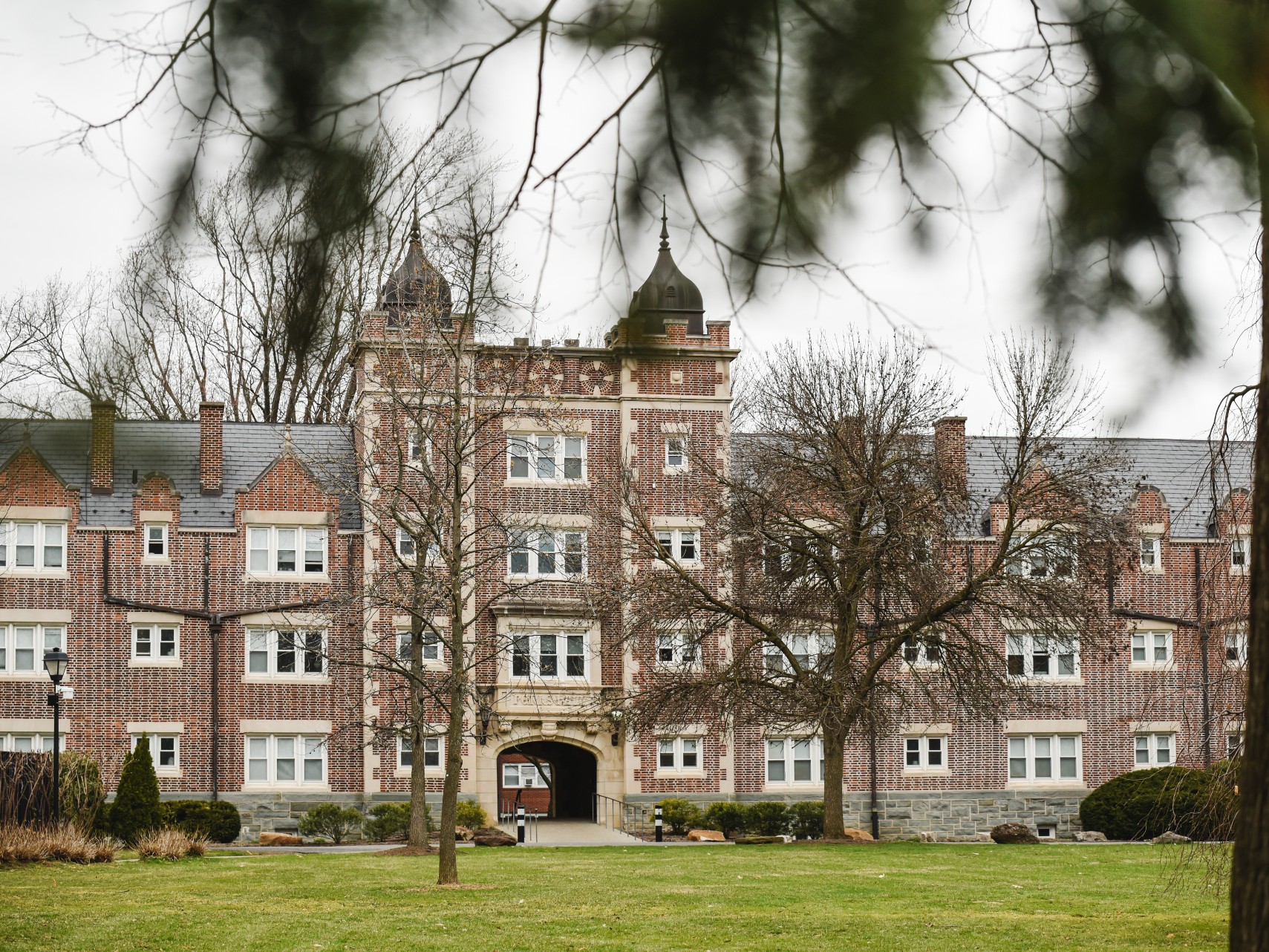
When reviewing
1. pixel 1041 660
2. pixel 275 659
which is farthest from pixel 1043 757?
pixel 275 659

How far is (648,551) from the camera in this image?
1133 inches

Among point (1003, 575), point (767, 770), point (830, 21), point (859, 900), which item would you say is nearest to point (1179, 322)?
point (830, 21)

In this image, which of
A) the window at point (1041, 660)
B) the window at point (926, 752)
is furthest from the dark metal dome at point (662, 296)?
the window at point (926, 752)

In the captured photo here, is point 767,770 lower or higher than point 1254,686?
lower

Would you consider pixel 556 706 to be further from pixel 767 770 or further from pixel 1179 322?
pixel 1179 322

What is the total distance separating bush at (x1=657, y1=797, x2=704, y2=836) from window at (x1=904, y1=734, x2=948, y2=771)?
5530 millimetres

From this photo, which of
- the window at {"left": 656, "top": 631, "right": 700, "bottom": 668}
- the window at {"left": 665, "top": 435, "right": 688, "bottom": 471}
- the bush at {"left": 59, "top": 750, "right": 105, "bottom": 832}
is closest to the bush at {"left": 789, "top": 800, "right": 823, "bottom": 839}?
the window at {"left": 656, "top": 631, "right": 700, "bottom": 668}

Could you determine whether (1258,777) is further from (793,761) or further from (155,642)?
(155,642)

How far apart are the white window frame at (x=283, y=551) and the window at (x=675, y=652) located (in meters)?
7.50

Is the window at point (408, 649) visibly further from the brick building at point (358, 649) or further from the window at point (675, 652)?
the window at point (675, 652)

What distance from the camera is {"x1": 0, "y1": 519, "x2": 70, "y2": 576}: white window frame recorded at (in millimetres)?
32281

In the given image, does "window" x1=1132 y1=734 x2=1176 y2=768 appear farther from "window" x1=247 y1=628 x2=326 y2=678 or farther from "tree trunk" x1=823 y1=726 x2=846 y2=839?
"window" x1=247 y1=628 x2=326 y2=678

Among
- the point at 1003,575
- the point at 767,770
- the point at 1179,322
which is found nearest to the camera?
the point at 1179,322

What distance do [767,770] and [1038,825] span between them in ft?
21.1
